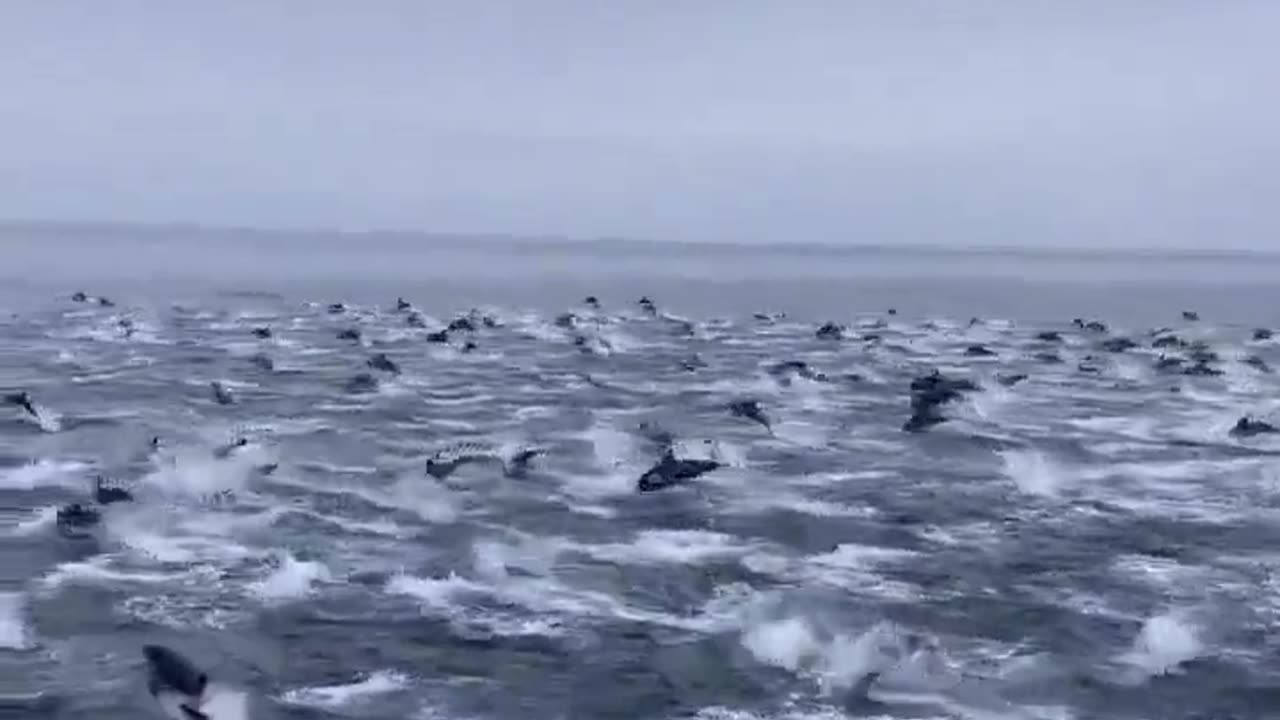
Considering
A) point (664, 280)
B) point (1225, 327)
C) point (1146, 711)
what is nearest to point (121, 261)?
point (664, 280)

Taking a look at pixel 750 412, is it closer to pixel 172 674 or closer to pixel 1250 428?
pixel 1250 428

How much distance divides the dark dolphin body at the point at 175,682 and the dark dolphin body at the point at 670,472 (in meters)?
9.45

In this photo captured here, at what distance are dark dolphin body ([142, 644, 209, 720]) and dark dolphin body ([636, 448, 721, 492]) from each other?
Answer: 9.45m

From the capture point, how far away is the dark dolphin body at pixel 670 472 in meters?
20.8

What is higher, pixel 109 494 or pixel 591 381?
pixel 591 381

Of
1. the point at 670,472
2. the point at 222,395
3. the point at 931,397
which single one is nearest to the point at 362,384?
the point at 222,395

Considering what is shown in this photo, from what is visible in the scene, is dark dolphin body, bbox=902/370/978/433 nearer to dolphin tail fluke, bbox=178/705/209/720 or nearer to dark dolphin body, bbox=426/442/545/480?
dark dolphin body, bbox=426/442/545/480

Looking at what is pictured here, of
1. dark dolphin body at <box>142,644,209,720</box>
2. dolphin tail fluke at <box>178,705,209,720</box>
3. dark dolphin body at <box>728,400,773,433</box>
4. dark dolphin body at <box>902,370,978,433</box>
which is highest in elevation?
dark dolphin body at <box>902,370,978,433</box>

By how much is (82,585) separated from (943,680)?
8.95m

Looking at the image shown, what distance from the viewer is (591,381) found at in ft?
112

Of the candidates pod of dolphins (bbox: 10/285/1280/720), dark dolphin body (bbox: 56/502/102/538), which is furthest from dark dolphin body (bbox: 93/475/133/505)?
dark dolphin body (bbox: 56/502/102/538)

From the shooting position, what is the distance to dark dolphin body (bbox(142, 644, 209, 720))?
37.6 ft

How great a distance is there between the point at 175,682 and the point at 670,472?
1043cm

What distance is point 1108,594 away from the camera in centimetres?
1545
